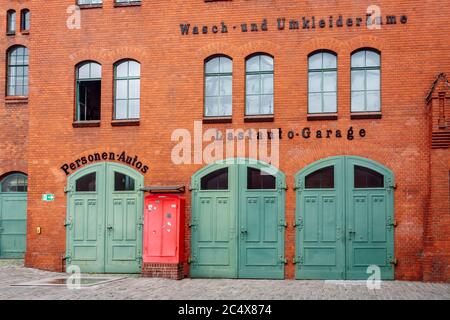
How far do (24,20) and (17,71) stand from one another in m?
1.89

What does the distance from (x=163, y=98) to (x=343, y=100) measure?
4.82 metres

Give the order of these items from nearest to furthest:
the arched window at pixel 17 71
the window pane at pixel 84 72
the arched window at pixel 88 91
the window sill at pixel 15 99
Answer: the arched window at pixel 88 91 < the window pane at pixel 84 72 < the window sill at pixel 15 99 < the arched window at pixel 17 71

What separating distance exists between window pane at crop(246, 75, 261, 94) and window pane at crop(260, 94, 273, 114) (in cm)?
26

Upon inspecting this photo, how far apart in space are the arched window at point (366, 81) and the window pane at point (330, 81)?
48 cm

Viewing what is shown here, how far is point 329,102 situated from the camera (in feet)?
56.7

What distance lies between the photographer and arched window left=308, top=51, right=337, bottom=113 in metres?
17.3

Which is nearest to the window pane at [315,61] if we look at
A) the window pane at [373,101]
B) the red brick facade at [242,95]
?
the red brick facade at [242,95]

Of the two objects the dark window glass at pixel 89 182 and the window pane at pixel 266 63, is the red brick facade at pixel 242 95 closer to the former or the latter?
the window pane at pixel 266 63

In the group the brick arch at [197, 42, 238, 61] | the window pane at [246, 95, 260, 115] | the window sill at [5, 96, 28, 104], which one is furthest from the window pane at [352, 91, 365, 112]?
the window sill at [5, 96, 28, 104]

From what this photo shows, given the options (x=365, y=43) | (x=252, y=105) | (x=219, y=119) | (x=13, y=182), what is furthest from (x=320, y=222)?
(x=13, y=182)

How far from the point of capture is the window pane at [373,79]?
17047 millimetres

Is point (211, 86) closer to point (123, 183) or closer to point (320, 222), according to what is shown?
point (123, 183)

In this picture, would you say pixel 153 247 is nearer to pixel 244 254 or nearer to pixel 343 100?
pixel 244 254

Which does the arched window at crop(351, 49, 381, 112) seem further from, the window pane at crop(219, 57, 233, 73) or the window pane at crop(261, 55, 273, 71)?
the window pane at crop(219, 57, 233, 73)
